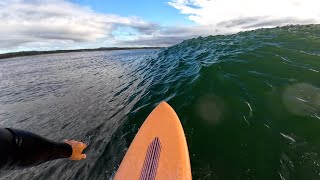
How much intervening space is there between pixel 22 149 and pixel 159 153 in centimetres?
242

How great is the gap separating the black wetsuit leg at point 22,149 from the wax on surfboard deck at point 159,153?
151 centimetres

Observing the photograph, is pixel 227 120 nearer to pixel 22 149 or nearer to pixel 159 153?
pixel 159 153

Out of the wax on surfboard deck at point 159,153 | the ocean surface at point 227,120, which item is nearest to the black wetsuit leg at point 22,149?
A: the ocean surface at point 227,120

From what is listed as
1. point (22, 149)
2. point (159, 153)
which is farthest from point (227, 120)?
point (22, 149)

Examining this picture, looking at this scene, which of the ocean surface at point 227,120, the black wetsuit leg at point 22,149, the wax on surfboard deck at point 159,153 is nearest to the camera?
the black wetsuit leg at point 22,149

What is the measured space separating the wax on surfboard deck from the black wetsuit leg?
1.51 meters

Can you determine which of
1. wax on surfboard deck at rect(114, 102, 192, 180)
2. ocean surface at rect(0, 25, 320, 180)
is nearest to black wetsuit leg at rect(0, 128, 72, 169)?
ocean surface at rect(0, 25, 320, 180)

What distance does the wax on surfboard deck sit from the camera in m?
4.56

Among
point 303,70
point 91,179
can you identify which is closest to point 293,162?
point 91,179

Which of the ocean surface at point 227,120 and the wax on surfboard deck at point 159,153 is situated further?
the ocean surface at point 227,120

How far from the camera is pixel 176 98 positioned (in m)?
9.12

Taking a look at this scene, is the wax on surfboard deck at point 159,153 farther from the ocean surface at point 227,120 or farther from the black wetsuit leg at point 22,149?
the black wetsuit leg at point 22,149

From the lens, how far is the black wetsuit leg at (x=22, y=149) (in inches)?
139

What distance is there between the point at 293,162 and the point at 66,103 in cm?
1167
